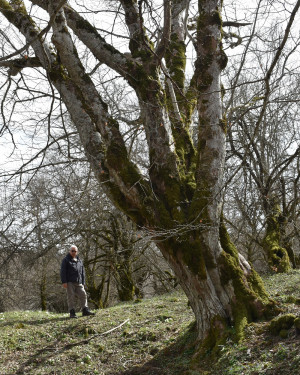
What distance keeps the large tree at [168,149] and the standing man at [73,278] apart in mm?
3795

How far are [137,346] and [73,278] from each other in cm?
308

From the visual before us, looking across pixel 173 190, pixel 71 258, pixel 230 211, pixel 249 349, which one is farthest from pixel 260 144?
pixel 249 349

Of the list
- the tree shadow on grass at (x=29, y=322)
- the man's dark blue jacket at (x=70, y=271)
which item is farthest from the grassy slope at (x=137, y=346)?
the man's dark blue jacket at (x=70, y=271)

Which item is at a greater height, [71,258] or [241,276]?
[71,258]

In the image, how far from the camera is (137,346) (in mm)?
6387

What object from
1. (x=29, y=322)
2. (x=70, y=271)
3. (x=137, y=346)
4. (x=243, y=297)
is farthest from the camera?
(x=70, y=271)

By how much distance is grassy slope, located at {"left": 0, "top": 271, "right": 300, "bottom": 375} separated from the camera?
4.35 meters

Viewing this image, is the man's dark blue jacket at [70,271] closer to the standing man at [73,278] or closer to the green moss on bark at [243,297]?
the standing man at [73,278]

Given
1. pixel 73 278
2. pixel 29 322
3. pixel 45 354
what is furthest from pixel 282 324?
pixel 29 322

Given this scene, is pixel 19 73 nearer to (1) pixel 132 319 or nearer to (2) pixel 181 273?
(2) pixel 181 273

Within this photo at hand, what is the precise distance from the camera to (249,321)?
5082mm

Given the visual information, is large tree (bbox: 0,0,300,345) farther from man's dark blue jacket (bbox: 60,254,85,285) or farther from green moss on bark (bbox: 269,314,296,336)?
man's dark blue jacket (bbox: 60,254,85,285)

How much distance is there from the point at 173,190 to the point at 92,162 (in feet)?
4.30

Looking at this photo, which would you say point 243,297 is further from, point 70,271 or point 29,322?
point 29,322
